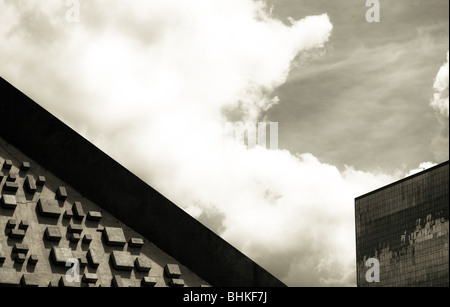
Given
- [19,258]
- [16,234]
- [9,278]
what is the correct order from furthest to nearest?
[16,234] → [19,258] → [9,278]

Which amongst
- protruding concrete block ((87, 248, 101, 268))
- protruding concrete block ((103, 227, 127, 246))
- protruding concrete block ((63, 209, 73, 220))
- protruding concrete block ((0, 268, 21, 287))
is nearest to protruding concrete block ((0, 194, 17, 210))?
protruding concrete block ((63, 209, 73, 220))

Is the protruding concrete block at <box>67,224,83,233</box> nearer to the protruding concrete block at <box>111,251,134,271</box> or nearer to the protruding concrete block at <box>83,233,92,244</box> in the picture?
the protruding concrete block at <box>83,233,92,244</box>

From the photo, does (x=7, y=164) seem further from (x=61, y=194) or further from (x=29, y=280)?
(x=29, y=280)

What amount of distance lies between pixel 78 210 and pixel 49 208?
496 millimetres

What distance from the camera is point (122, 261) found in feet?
40.7

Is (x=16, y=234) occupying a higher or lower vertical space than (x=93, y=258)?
higher

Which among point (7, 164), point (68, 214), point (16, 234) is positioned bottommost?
point (16, 234)

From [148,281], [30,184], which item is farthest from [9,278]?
[148,281]

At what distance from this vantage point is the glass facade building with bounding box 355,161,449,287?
10797 cm

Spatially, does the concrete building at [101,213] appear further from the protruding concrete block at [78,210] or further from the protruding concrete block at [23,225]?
the protruding concrete block at [23,225]

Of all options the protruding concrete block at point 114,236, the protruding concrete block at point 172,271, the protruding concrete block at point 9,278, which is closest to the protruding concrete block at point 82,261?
the protruding concrete block at point 114,236

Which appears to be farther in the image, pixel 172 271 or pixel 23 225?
pixel 172 271

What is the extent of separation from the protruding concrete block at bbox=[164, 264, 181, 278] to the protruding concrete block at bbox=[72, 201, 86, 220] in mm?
1579

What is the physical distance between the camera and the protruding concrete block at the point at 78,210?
496 inches
